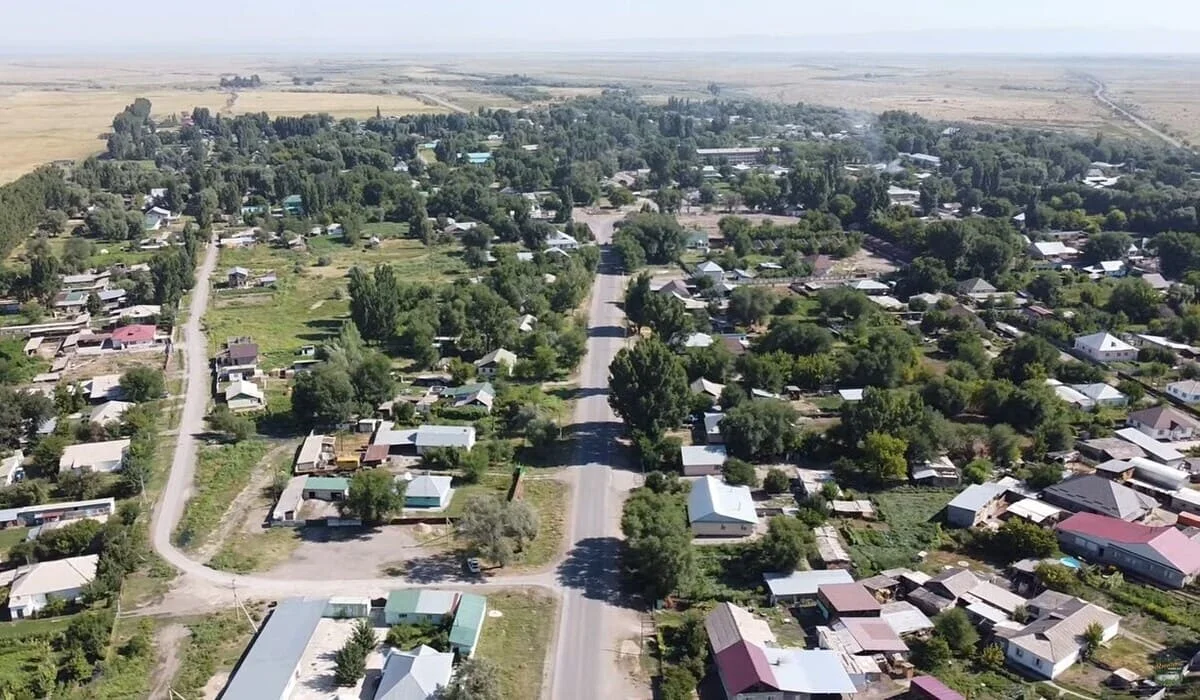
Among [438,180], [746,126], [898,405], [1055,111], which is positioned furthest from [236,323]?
[1055,111]

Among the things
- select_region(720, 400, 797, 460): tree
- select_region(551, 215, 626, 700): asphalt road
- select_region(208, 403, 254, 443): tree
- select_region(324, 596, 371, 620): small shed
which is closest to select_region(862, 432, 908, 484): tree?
select_region(720, 400, 797, 460): tree

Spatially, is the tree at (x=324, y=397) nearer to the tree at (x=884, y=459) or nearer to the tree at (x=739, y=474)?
the tree at (x=739, y=474)

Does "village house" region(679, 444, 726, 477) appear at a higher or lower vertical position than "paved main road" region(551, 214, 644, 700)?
higher

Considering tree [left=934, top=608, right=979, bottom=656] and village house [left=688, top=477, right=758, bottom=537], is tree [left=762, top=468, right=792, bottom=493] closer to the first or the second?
village house [left=688, top=477, right=758, bottom=537]

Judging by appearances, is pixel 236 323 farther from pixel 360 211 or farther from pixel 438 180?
pixel 438 180

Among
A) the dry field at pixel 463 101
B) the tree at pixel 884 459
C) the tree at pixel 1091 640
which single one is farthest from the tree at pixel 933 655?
the dry field at pixel 463 101

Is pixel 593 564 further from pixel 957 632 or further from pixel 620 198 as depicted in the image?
pixel 620 198
